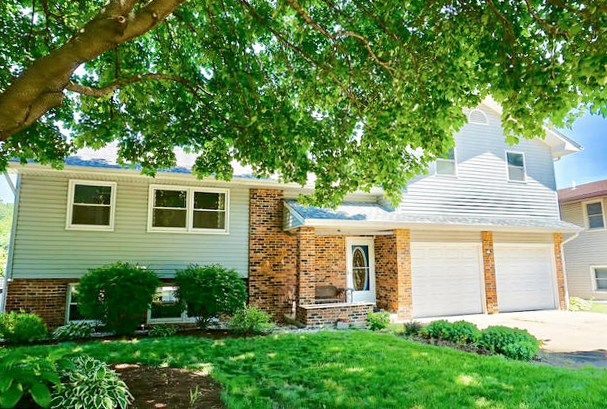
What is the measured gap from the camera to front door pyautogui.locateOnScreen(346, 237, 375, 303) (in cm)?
1338

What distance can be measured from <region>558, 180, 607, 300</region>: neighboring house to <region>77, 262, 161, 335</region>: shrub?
64.7 ft

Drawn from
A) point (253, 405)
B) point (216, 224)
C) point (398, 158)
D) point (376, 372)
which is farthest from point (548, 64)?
point (216, 224)

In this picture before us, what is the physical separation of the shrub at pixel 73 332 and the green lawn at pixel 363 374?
1690 mm

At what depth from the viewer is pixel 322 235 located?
517 inches

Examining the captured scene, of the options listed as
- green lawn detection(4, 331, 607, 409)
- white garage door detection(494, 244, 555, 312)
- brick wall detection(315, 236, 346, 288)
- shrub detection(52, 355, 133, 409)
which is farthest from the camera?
white garage door detection(494, 244, 555, 312)

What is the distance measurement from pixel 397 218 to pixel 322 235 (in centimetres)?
257

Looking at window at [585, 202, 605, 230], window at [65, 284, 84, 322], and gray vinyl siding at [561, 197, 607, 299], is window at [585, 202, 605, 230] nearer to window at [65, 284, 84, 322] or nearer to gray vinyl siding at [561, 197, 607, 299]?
gray vinyl siding at [561, 197, 607, 299]

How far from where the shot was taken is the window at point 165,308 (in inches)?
438

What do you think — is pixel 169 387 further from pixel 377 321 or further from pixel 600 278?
pixel 600 278

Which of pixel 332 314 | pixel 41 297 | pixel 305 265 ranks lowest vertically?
pixel 332 314

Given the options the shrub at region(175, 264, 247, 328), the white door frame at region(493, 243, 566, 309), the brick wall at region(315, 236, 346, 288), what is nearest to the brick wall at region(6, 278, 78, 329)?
the shrub at region(175, 264, 247, 328)

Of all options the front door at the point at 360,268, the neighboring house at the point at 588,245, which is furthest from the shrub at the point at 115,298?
the neighboring house at the point at 588,245

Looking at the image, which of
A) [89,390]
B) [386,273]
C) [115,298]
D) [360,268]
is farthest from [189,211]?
[89,390]

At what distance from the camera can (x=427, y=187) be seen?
1395cm
